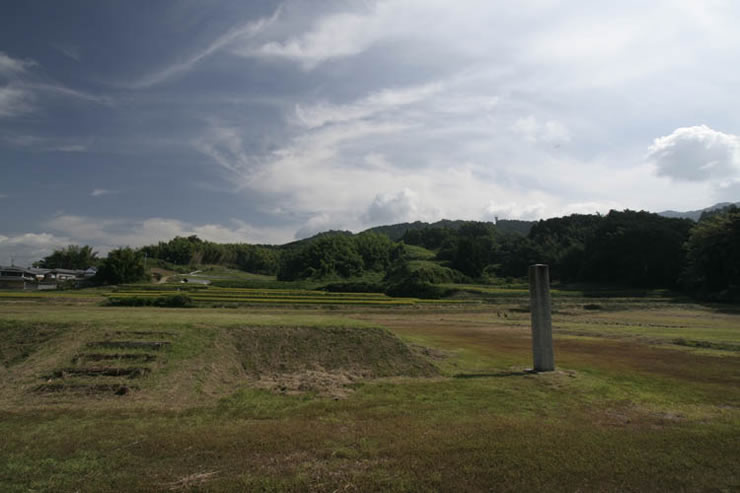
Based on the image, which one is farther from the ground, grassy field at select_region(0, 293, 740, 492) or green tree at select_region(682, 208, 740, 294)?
green tree at select_region(682, 208, 740, 294)

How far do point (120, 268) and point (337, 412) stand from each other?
60.1 meters

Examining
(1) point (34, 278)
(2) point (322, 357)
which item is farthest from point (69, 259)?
(2) point (322, 357)

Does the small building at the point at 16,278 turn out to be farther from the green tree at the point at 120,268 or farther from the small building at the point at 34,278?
the green tree at the point at 120,268

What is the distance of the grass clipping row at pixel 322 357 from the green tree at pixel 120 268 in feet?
171

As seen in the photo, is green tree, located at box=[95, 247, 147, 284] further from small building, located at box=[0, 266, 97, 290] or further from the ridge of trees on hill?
small building, located at box=[0, 266, 97, 290]

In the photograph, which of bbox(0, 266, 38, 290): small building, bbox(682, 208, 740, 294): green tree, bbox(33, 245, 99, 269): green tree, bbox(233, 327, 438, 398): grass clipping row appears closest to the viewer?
bbox(233, 327, 438, 398): grass clipping row

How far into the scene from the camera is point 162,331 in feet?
48.6

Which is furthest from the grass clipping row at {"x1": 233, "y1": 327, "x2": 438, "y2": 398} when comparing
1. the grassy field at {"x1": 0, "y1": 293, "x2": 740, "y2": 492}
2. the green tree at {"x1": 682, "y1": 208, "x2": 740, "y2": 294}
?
the green tree at {"x1": 682, "y1": 208, "x2": 740, "y2": 294}

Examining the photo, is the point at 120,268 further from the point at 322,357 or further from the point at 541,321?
the point at 541,321

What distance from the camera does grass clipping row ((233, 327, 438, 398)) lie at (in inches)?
547

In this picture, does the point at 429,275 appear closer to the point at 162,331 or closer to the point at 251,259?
the point at 162,331

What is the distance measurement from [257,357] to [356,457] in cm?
867

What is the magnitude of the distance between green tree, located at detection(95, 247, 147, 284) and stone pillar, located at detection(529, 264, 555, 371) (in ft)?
198

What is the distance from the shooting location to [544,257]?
9656 cm
